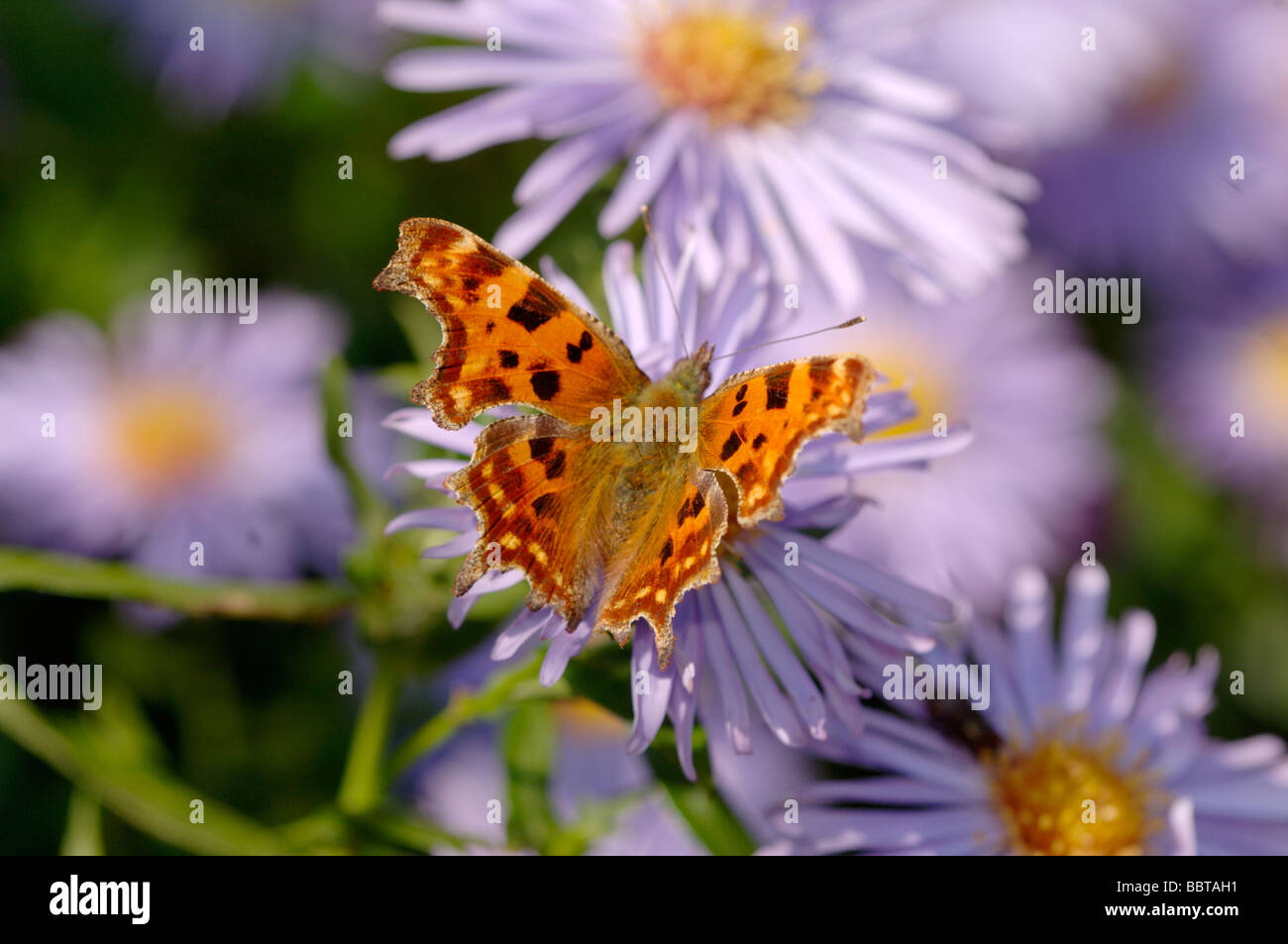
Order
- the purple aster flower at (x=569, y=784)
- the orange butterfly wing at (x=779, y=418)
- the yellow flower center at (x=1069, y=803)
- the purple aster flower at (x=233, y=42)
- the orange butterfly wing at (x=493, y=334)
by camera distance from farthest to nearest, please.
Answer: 1. the purple aster flower at (x=233, y=42)
2. the purple aster flower at (x=569, y=784)
3. the yellow flower center at (x=1069, y=803)
4. the orange butterfly wing at (x=493, y=334)
5. the orange butterfly wing at (x=779, y=418)

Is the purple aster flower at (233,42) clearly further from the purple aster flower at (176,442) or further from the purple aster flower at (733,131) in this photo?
the purple aster flower at (733,131)

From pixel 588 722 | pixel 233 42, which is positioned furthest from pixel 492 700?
pixel 233 42

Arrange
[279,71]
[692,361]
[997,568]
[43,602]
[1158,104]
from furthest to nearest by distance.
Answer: [1158,104], [279,71], [997,568], [43,602], [692,361]

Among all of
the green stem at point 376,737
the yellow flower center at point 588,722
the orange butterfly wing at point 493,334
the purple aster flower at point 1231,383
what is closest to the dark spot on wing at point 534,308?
the orange butterfly wing at point 493,334

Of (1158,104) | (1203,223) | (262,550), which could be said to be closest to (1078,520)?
(1203,223)

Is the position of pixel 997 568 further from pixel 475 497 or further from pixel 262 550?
pixel 475 497

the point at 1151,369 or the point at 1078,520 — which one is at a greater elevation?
the point at 1151,369

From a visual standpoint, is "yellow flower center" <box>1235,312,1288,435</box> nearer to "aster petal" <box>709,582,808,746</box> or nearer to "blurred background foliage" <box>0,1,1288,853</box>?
"blurred background foliage" <box>0,1,1288,853</box>
